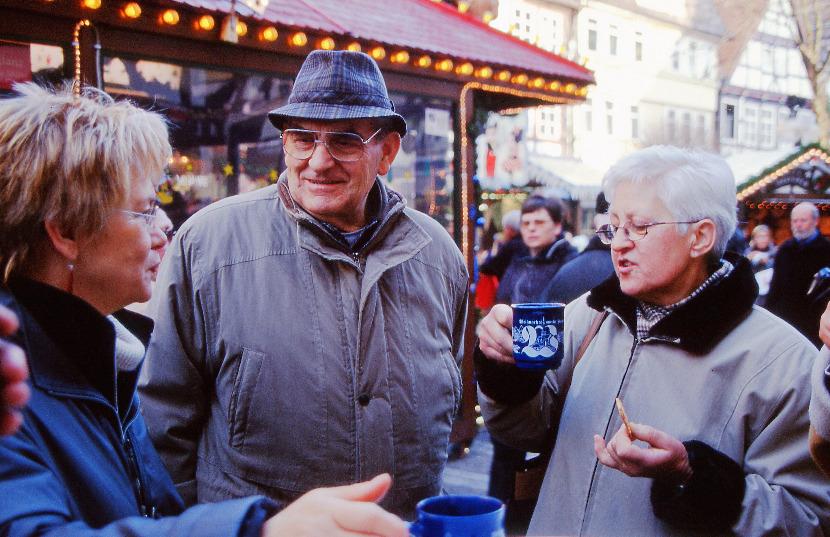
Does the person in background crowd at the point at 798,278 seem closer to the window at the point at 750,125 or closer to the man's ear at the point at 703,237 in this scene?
the man's ear at the point at 703,237

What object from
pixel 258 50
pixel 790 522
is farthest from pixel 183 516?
pixel 258 50

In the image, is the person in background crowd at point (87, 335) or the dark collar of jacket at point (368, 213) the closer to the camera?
the person in background crowd at point (87, 335)

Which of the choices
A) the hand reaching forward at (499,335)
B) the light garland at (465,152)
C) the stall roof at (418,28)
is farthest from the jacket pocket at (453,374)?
the light garland at (465,152)

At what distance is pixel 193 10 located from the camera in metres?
4.44

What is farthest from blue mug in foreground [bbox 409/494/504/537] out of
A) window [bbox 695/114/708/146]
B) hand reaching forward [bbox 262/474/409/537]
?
window [bbox 695/114/708/146]

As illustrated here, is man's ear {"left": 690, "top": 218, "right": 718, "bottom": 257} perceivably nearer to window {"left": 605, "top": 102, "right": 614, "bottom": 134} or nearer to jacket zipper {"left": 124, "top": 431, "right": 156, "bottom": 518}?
jacket zipper {"left": 124, "top": 431, "right": 156, "bottom": 518}

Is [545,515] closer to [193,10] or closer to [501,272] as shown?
[193,10]

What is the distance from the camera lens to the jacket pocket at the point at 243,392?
207 cm

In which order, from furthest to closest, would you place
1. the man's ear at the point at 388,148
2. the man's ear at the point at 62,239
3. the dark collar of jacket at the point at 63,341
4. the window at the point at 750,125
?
the window at the point at 750,125, the man's ear at the point at 388,148, the man's ear at the point at 62,239, the dark collar of jacket at the point at 63,341

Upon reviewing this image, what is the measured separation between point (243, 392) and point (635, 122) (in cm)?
2888

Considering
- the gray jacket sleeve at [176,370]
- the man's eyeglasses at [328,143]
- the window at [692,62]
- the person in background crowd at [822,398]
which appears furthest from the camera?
the window at [692,62]

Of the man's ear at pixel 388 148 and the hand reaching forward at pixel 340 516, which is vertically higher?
the man's ear at pixel 388 148

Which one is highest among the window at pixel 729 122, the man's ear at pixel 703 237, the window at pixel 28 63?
the window at pixel 729 122

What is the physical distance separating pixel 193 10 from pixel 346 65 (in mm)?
2659
